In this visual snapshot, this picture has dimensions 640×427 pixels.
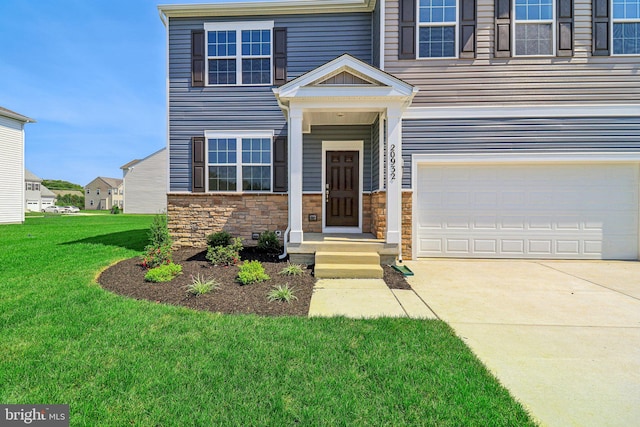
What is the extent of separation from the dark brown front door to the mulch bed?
2237 mm

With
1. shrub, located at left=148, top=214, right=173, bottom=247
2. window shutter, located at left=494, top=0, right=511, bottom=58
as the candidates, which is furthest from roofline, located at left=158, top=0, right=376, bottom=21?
shrub, located at left=148, top=214, right=173, bottom=247

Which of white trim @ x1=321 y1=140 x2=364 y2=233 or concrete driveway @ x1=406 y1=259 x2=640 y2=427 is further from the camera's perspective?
white trim @ x1=321 y1=140 x2=364 y2=233

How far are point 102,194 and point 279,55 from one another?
177 ft

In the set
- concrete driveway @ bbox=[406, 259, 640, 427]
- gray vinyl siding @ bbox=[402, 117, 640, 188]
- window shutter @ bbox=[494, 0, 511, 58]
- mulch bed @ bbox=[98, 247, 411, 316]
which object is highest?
window shutter @ bbox=[494, 0, 511, 58]

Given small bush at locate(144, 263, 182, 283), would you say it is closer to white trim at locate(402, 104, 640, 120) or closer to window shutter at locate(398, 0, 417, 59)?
white trim at locate(402, 104, 640, 120)

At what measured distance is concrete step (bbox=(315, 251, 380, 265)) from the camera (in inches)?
209

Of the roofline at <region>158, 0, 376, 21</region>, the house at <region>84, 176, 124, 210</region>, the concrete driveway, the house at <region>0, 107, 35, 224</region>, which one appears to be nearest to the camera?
the concrete driveway

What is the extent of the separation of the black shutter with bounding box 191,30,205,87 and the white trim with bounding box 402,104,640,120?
5.37 m

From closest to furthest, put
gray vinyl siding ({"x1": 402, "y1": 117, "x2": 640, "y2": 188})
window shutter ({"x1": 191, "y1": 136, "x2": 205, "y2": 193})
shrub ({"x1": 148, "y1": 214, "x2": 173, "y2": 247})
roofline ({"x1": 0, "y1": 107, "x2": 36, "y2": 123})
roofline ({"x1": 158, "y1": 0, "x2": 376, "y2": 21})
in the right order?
1. shrub ({"x1": 148, "y1": 214, "x2": 173, "y2": 247})
2. gray vinyl siding ({"x1": 402, "y1": 117, "x2": 640, "y2": 188})
3. roofline ({"x1": 158, "y1": 0, "x2": 376, "y2": 21})
4. window shutter ({"x1": 191, "y1": 136, "x2": 205, "y2": 193})
5. roofline ({"x1": 0, "y1": 107, "x2": 36, "y2": 123})

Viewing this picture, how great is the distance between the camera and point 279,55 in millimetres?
7621

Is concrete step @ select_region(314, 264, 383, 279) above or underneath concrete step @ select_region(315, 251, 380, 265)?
underneath

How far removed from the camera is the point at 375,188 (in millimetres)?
6934

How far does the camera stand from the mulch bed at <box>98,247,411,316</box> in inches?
141

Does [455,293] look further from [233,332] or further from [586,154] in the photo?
[586,154]
